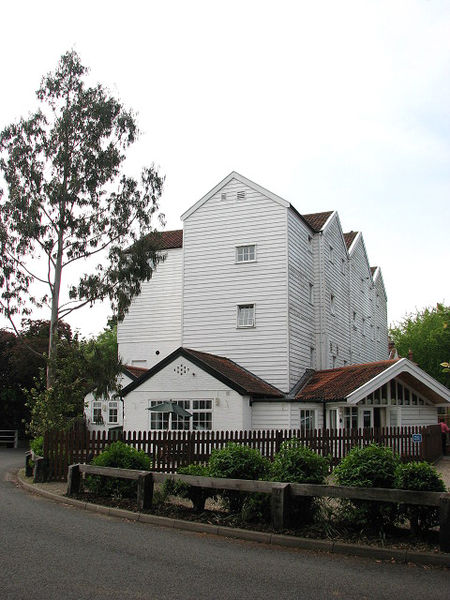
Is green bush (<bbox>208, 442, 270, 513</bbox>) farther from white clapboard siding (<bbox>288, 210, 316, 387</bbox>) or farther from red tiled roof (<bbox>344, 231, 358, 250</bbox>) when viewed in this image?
red tiled roof (<bbox>344, 231, 358, 250</bbox>)

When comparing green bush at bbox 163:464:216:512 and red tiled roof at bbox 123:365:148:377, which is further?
red tiled roof at bbox 123:365:148:377

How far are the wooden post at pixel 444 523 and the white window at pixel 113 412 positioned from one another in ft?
81.0

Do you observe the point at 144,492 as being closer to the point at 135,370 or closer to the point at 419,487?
the point at 419,487

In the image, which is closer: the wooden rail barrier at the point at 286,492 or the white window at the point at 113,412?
the wooden rail barrier at the point at 286,492

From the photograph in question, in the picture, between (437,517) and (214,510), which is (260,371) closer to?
(214,510)

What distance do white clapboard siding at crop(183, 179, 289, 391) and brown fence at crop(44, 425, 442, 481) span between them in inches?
244

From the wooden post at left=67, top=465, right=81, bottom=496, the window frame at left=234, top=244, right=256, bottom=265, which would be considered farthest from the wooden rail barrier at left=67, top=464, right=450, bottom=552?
the window frame at left=234, top=244, right=256, bottom=265

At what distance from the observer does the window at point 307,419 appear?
23.3 meters

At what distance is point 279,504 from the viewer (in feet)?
27.8

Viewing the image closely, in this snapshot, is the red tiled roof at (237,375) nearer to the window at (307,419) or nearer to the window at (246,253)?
the window at (307,419)

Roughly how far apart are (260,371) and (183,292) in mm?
5382

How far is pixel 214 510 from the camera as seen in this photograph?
31.9ft

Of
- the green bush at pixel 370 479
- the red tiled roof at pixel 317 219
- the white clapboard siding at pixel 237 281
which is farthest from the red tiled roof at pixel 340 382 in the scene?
the green bush at pixel 370 479

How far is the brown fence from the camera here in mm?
14742
